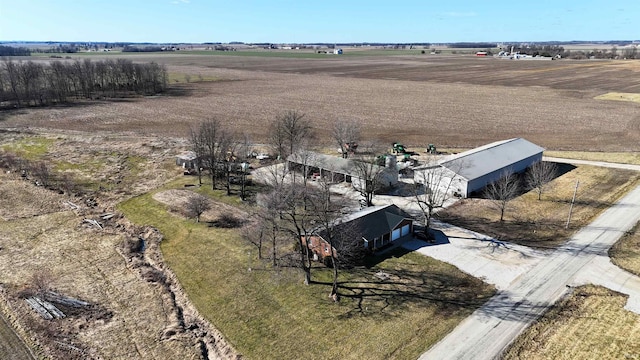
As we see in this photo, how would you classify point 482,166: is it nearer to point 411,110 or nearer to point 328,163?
point 328,163

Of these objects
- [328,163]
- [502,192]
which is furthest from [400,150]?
[502,192]

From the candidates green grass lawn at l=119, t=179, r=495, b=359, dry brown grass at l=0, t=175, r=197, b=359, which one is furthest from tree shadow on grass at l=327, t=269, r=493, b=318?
dry brown grass at l=0, t=175, r=197, b=359

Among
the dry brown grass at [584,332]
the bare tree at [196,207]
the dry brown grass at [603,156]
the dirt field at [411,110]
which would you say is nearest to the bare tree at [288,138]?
the dirt field at [411,110]

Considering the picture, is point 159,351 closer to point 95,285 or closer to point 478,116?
point 95,285

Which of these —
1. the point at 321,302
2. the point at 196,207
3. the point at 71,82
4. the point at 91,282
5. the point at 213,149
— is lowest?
the point at 91,282

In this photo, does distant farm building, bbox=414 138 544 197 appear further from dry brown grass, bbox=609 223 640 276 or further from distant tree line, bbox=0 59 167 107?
distant tree line, bbox=0 59 167 107

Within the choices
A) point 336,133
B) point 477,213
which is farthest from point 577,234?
point 336,133

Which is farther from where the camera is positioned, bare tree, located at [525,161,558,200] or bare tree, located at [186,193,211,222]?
bare tree, located at [525,161,558,200]
